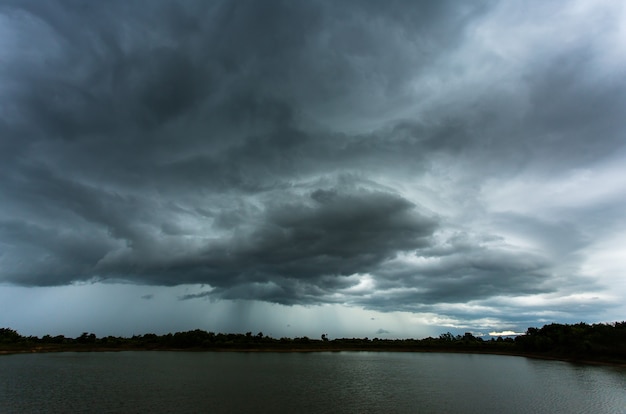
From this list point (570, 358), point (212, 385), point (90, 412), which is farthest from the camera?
point (570, 358)

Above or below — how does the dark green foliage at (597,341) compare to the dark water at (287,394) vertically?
above

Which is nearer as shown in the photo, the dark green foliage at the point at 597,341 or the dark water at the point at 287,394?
the dark water at the point at 287,394

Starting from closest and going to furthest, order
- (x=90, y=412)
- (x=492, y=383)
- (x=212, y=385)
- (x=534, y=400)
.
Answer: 1. (x=90, y=412)
2. (x=534, y=400)
3. (x=212, y=385)
4. (x=492, y=383)

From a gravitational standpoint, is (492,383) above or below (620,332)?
below

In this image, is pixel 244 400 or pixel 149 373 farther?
pixel 149 373

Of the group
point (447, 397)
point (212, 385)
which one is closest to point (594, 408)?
point (447, 397)

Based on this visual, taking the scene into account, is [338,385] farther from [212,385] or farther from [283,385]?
[212,385]

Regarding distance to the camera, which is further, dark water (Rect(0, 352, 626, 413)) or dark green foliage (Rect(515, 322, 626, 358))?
dark green foliage (Rect(515, 322, 626, 358))

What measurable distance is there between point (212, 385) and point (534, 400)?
67319 millimetres

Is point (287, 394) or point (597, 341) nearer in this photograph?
point (287, 394)

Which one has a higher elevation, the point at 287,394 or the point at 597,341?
the point at 597,341

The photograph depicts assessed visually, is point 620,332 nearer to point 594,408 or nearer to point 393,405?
point 594,408

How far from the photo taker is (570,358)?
183 m

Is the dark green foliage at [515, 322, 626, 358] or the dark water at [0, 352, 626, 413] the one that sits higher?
the dark green foliage at [515, 322, 626, 358]
